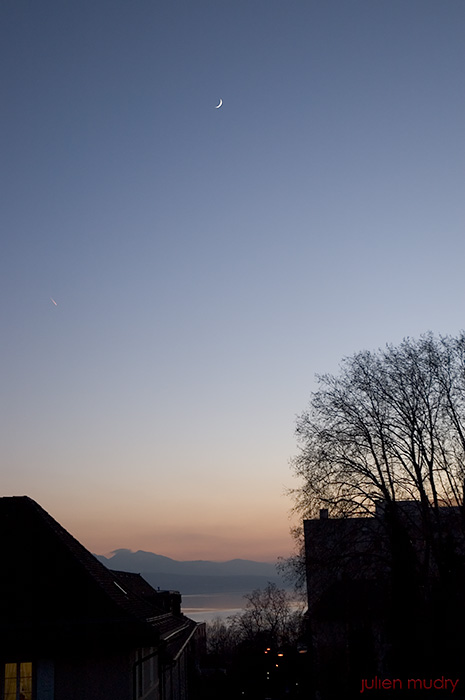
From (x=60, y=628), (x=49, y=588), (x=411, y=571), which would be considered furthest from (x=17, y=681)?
(x=411, y=571)

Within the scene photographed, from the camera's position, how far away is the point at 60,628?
52.4 ft

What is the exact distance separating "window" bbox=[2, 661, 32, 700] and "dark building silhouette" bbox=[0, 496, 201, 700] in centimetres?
2

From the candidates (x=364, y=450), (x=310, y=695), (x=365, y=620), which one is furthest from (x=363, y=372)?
(x=310, y=695)

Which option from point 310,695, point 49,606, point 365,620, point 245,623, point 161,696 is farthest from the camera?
point 245,623

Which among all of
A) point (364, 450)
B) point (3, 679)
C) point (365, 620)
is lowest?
point (365, 620)

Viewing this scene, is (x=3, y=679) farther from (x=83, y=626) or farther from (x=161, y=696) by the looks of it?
(x=161, y=696)

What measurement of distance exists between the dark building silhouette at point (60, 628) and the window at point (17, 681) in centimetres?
2

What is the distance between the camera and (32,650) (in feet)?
50.8

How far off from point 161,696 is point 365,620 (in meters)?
22.8

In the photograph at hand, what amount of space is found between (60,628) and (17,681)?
158 cm

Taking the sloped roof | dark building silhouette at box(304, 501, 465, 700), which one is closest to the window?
the sloped roof

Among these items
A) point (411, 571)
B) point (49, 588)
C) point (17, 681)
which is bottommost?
point (17, 681)

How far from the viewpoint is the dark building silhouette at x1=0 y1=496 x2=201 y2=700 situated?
612 inches

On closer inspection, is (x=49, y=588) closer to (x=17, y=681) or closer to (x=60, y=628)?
(x=60, y=628)
